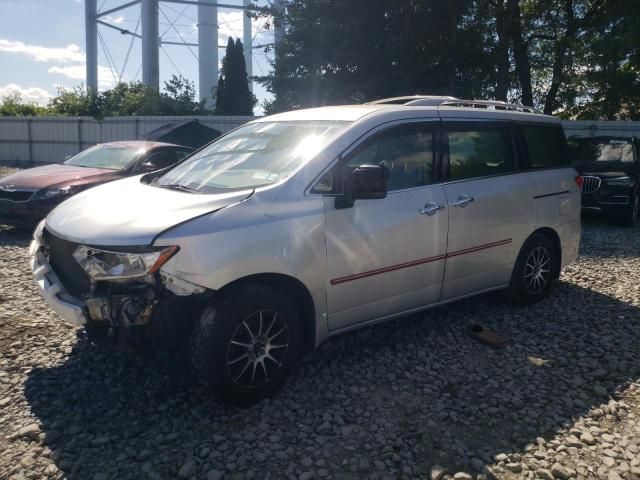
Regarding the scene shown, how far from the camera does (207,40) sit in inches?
1335

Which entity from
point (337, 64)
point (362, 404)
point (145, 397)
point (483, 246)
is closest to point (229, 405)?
point (145, 397)

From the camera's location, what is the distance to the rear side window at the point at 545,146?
523cm

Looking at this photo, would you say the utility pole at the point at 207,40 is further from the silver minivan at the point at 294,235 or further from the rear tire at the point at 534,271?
the silver minivan at the point at 294,235

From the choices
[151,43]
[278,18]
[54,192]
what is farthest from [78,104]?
[54,192]

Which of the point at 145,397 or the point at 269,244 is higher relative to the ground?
the point at 269,244

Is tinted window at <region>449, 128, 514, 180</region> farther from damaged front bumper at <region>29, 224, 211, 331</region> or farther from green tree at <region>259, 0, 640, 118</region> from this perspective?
green tree at <region>259, 0, 640, 118</region>

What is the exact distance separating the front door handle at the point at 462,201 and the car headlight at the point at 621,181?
6.97 metres

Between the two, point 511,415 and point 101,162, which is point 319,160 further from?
point 101,162

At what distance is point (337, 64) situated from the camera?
52.5ft

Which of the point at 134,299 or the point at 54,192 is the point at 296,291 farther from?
the point at 54,192

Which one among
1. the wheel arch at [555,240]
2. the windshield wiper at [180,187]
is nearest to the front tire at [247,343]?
the windshield wiper at [180,187]

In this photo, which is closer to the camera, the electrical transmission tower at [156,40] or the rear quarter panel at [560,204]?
the rear quarter panel at [560,204]

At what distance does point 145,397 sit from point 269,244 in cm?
130

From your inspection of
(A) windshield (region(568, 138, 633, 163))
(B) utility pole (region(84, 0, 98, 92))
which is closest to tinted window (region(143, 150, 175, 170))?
(A) windshield (region(568, 138, 633, 163))
